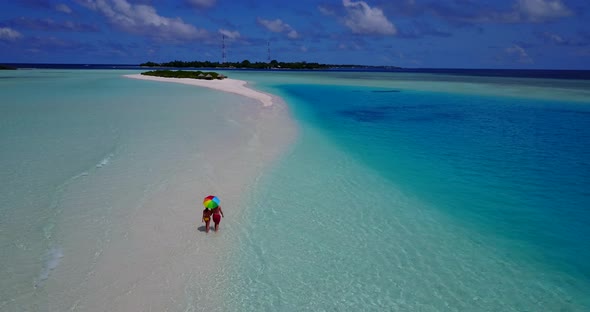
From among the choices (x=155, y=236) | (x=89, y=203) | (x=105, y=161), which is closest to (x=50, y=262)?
(x=155, y=236)

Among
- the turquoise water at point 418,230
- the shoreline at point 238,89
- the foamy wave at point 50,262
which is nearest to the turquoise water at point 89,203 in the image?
the foamy wave at point 50,262

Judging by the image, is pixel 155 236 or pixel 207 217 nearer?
pixel 155 236

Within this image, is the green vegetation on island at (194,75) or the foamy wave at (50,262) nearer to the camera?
the foamy wave at (50,262)

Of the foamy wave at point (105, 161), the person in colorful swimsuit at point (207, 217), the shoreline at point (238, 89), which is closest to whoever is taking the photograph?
the person in colorful swimsuit at point (207, 217)

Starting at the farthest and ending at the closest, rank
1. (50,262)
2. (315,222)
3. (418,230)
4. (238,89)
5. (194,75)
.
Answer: (194,75), (238,89), (315,222), (418,230), (50,262)

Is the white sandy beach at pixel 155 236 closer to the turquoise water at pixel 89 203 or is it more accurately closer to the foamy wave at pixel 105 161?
the turquoise water at pixel 89 203

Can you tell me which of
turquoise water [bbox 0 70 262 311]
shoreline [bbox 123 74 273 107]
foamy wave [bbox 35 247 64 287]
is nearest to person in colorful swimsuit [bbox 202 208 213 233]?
turquoise water [bbox 0 70 262 311]

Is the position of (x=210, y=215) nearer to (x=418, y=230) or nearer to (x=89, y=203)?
(x=89, y=203)

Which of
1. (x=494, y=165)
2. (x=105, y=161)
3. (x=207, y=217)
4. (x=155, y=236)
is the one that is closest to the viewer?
(x=155, y=236)
